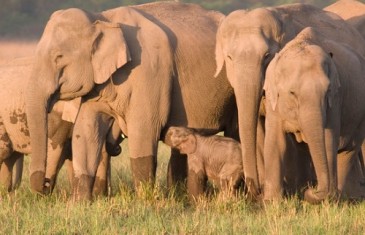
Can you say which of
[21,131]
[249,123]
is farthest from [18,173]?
[249,123]

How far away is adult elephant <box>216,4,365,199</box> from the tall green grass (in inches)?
21.0

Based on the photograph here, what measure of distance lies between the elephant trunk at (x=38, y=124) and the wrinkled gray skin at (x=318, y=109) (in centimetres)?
191

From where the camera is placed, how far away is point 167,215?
9.27 m

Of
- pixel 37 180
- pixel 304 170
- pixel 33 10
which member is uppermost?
pixel 37 180

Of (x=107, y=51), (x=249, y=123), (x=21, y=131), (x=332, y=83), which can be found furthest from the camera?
(x=21, y=131)

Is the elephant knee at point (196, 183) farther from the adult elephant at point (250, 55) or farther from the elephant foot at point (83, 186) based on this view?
the elephant foot at point (83, 186)

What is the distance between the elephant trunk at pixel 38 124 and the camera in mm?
10289

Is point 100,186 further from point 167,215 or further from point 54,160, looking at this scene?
point 167,215

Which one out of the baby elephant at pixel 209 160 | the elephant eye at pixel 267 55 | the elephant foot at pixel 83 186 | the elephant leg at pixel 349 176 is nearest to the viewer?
the elephant eye at pixel 267 55

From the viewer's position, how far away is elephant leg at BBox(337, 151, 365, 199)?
1034 cm

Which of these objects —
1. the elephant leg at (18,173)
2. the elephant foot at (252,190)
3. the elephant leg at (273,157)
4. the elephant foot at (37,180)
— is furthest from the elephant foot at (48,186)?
the elephant leg at (273,157)

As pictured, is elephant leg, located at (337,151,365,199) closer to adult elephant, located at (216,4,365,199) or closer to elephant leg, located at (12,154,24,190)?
adult elephant, located at (216,4,365,199)

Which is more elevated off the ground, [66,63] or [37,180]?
[66,63]

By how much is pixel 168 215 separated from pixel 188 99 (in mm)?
1953
